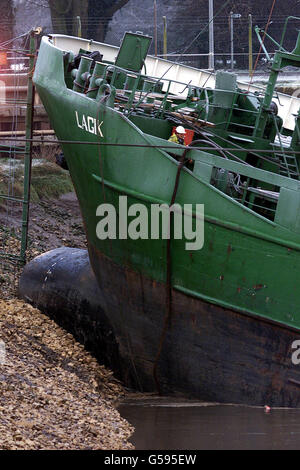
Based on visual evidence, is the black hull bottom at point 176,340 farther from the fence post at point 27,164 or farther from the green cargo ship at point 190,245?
the fence post at point 27,164

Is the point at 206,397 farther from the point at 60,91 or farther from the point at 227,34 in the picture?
the point at 227,34

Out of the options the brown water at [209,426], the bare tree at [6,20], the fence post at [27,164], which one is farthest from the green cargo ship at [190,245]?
the bare tree at [6,20]

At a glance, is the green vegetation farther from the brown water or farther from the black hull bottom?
the brown water

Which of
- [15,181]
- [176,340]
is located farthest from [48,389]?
[15,181]

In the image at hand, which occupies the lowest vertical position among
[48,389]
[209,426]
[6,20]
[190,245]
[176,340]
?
[209,426]

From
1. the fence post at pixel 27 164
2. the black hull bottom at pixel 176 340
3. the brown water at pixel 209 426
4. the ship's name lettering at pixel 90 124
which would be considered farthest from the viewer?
the fence post at pixel 27 164

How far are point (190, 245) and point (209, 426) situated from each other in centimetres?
220

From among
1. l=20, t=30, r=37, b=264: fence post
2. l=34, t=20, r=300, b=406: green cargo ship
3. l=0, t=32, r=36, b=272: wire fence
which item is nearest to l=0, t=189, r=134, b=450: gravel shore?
l=0, t=32, r=36, b=272: wire fence

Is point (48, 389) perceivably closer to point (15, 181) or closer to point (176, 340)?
point (176, 340)

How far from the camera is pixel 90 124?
1094 centimetres

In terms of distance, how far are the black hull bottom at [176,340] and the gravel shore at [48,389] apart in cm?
39

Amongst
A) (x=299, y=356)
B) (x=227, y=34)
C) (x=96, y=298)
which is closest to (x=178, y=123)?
(x=96, y=298)

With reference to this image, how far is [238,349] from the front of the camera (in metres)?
10.1

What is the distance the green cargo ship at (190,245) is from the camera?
31.9ft
